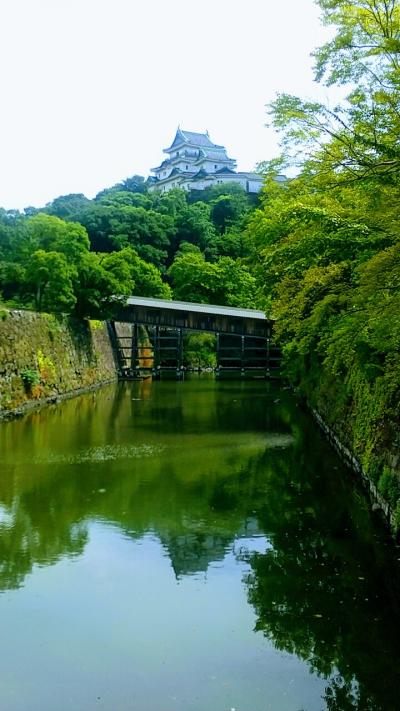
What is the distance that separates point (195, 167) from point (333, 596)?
265 feet

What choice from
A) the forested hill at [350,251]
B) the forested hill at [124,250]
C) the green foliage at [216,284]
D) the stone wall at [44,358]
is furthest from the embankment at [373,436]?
the green foliage at [216,284]

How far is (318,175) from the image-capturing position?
8406 mm

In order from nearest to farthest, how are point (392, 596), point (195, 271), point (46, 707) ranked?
point (46, 707), point (392, 596), point (195, 271)

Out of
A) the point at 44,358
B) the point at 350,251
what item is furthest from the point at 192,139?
the point at 350,251

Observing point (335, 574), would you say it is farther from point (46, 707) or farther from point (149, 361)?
point (149, 361)

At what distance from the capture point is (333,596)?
21.8 feet

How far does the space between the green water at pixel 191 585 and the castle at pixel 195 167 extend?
6728 cm

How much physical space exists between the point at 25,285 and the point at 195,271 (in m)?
21.9

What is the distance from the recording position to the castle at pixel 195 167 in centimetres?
7694

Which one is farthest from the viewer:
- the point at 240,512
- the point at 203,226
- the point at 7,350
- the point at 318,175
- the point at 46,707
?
the point at 203,226

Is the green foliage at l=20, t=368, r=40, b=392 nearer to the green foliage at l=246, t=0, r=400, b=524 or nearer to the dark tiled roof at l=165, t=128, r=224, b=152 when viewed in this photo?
the green foliage at l=246, t=0, r=400, b=524

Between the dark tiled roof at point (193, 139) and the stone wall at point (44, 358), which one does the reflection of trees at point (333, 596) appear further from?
the dark tiled roof at point (193, 139)

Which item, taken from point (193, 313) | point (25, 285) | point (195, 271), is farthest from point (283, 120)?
point (195, 271)

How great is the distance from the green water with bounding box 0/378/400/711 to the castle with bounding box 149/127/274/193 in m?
67.3
